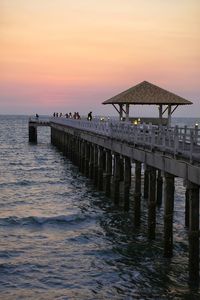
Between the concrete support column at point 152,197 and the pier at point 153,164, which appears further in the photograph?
the concrete support column at point 152,197

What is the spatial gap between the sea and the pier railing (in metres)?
3.69

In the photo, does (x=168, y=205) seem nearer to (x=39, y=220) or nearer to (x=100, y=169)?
(x=39, y=220)

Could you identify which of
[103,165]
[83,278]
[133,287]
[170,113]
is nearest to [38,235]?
[83,278]

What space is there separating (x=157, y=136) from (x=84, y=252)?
A: 507cm

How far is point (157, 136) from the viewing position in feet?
60.7

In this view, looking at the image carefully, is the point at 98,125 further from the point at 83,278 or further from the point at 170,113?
the point at 83,278

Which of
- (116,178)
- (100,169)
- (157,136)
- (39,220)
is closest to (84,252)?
(157,136)

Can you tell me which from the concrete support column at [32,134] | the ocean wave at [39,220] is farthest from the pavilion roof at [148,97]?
the concrete support column at [32,134]

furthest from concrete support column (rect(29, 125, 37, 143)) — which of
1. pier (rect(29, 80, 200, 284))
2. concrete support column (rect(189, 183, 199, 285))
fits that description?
concrete support column (rect(189, 183, 199, 285))

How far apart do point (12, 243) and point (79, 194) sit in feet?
38.6

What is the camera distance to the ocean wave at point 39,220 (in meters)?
23.2

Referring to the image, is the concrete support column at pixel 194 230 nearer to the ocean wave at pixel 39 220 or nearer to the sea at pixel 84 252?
the sea at pixel 84 252

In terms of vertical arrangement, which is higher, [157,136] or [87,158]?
[157,136]

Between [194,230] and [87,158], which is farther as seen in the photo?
[87,158]
